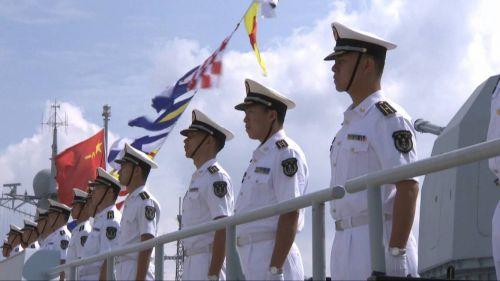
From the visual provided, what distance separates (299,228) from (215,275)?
78 cm

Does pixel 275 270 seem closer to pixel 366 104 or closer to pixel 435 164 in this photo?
pixel 366 104

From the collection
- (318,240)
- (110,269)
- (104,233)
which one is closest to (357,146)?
(318,240)

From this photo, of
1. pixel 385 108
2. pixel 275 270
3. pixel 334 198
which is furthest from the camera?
pixel 275 270

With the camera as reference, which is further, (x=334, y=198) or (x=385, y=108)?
(x=385, y=108)

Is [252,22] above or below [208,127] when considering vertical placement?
above

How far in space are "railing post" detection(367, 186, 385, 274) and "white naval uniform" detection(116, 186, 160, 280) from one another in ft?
12.0

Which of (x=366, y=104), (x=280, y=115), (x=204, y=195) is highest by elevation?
(x=280, y=115)

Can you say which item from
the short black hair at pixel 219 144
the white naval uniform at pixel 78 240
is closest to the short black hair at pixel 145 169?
the short black hair at pixel 219 144

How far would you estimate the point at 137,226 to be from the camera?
7.18m

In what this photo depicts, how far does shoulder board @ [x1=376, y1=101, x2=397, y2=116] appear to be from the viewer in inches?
167

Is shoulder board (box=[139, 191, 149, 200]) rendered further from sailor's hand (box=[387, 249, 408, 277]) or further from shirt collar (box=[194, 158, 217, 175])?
sailor's hand (box=[387, 249, 408, 277])

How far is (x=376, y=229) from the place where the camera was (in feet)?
11.2

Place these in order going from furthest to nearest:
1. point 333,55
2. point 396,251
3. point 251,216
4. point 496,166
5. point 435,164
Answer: point 333,55
point 251,216
point 496,166
point 396,251
point 435,164

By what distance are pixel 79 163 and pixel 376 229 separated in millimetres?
14105
